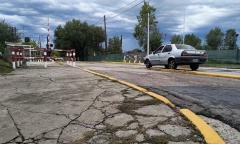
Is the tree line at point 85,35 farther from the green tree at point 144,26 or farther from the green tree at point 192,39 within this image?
the green tree at point 192,39

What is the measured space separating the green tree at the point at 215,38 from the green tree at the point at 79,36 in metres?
47.4

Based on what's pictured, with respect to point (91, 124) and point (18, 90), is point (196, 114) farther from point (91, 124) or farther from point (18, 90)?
point (18, 90)

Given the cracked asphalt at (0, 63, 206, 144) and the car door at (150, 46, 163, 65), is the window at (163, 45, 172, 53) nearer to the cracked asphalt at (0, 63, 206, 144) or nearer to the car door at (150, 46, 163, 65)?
the car door at (150, 46, 163, 65)

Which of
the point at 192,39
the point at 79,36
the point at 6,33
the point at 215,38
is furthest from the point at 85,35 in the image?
the point at 192,39

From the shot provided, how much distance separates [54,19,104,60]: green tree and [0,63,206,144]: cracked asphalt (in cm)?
5604

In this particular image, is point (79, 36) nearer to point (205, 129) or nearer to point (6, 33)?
point (6, 33)

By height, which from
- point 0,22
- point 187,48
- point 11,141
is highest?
point 0,22

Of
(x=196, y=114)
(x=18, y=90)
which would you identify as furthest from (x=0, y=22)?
(x=196, y=114)

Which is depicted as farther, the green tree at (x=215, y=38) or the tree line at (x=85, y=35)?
the green tree at (x=215, y=38)

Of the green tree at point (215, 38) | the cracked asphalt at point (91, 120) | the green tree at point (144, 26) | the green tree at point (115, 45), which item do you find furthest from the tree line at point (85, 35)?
the cracked asphalt at point (91, 120)

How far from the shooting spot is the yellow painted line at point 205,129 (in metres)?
2.99

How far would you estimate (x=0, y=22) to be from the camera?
60.8m

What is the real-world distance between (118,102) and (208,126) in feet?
6.20

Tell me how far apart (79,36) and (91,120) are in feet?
190
